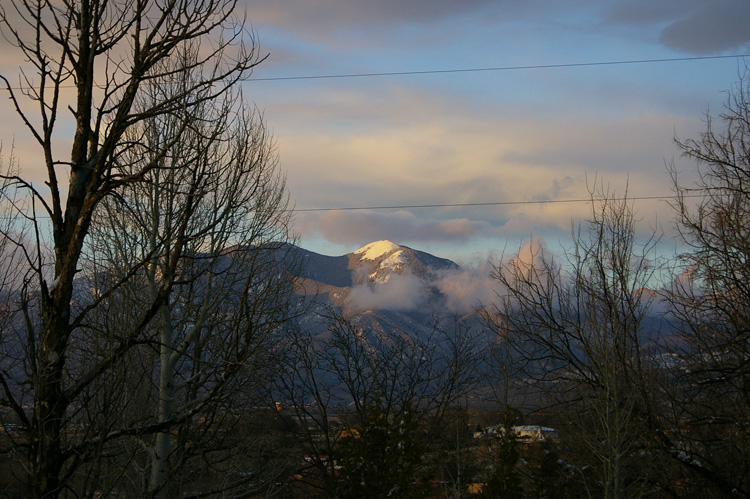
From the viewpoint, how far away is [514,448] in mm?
19469

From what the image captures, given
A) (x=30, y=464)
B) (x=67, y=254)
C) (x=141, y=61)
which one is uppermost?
(x=141, y=61)

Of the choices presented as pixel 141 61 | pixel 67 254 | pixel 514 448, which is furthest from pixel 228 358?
pixel 514 448

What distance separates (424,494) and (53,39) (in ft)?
48.0

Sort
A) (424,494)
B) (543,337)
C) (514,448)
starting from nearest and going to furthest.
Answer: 1. (543,337)
2. (424,494)
3. (514,448)

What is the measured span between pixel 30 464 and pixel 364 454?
14.2 m

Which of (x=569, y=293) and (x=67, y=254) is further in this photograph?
(x=569, y=293)

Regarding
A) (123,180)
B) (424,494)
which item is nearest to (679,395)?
(424,494)

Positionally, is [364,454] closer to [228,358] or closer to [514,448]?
[514,448]

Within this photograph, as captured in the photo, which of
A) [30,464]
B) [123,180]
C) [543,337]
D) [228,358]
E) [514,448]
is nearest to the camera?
[30,464]

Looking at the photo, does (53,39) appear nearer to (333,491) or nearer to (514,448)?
(333,491)

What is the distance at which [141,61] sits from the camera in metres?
4.49

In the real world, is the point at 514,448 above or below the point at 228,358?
below

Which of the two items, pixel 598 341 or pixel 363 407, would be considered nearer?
pixel 598 341

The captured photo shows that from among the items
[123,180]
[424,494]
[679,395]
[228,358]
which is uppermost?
[123,180]
